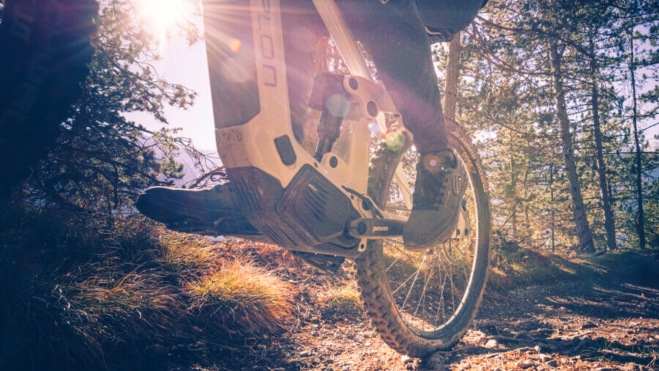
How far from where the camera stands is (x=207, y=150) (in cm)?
440

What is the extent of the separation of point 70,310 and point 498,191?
2112cm

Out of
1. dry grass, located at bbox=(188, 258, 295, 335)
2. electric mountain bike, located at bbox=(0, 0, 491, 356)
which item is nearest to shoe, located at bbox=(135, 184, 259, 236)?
electric mountain bike, located at bbox=(0, 0, 491, 356)

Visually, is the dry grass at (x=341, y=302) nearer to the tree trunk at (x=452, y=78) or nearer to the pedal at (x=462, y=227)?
the pedal at (x=462, y=227)

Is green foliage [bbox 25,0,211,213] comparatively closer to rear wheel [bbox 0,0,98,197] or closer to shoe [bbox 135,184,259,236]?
rear wheel [bbox 0,0,98,197]

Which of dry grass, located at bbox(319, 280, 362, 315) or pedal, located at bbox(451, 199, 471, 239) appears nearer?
pedal, located at bbox(451, 199, 471, 239)

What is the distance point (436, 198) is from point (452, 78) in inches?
223

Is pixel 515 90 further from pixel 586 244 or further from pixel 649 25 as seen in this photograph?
pixel 649 25

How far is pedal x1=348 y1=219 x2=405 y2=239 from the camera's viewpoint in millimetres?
1441

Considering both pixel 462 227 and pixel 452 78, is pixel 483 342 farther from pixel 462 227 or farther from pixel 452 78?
pixel 452 78

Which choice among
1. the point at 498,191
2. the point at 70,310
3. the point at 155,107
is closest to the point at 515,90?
the point at 155,107

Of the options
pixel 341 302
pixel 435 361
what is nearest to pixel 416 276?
pixel 435 361

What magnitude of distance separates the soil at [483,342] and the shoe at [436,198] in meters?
0.64

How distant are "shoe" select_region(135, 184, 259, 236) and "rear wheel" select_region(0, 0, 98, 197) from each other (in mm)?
961

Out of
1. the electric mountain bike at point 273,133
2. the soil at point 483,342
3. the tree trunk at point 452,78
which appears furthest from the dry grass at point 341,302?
the tree trunk at point 452,78
